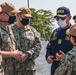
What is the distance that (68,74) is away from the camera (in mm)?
3512

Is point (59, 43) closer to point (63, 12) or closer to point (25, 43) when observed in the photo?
point (63, 12)

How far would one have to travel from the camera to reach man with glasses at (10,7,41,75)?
525cm

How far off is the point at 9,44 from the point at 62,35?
2.86ft

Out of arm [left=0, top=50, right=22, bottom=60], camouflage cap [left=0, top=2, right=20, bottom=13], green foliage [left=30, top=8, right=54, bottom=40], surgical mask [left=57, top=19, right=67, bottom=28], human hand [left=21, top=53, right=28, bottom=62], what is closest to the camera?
arm [left=0, top=50, right=22, bottom=60]

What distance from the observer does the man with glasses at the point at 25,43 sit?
207 inches

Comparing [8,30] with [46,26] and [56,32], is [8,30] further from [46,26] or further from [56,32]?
[46,26]

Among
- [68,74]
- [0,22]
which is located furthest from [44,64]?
[68,74]

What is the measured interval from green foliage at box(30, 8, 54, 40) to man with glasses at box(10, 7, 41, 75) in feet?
135

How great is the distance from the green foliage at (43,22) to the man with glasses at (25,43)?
41.2m

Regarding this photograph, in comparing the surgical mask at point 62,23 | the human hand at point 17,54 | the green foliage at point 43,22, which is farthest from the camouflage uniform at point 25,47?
the green foliage at point 43,22

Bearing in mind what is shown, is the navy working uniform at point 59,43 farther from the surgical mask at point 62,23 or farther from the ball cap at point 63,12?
the ball cap at point 63,12

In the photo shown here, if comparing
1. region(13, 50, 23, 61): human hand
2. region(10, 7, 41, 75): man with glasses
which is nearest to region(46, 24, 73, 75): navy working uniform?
region(10, 7, 41, 75): man with glasses

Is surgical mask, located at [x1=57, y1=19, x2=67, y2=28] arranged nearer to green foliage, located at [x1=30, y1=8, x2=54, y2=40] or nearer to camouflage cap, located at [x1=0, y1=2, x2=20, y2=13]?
camouflage cap, located at [x1=0, y1=2, x2=20, y2=13]

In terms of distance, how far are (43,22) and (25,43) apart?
44.4m
